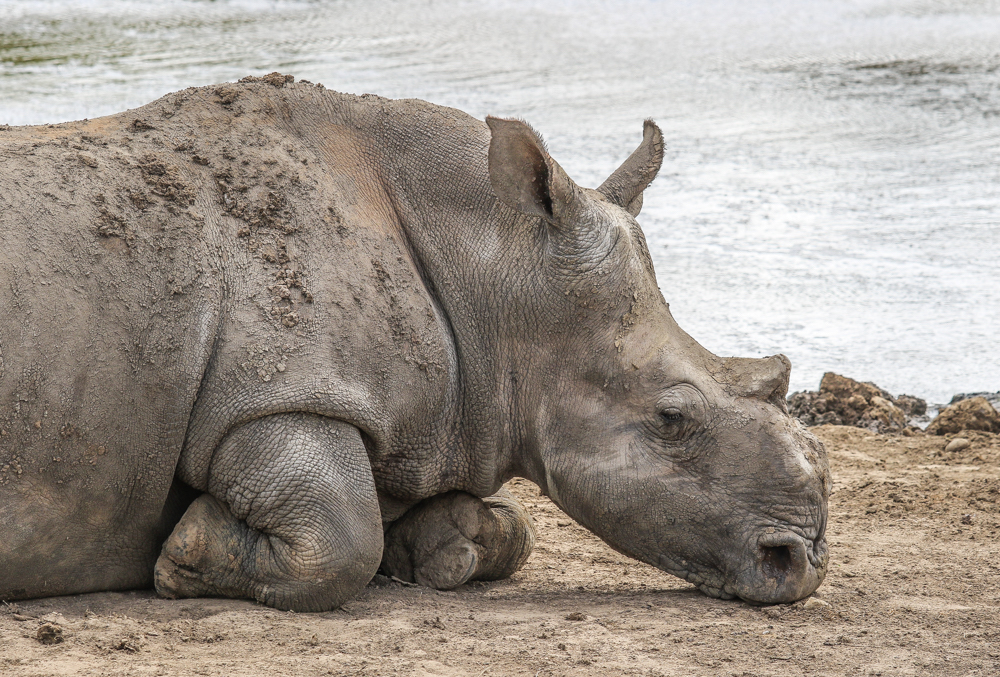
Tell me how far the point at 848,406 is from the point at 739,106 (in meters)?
7.14

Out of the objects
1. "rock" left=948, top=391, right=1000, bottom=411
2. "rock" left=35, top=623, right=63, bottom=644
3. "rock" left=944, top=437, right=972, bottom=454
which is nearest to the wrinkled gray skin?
"rock" left=35, top=623, right=63, bottom=644

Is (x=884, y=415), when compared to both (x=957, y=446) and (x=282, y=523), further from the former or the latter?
(x=282, y=523)

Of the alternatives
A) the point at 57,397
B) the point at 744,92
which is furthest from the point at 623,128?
the point at 57,397

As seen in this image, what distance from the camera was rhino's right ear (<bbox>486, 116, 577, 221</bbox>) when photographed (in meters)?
4.47

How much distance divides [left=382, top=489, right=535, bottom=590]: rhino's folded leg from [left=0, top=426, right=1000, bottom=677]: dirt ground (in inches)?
3.2

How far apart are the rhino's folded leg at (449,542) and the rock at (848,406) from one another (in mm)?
2921

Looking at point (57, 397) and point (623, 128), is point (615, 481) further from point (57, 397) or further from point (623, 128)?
point (623, 128)

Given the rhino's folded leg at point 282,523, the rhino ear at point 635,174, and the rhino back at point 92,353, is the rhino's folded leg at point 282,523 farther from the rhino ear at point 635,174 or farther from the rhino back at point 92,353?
the rhino ear at point 635,174

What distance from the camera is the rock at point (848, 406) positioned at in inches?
287

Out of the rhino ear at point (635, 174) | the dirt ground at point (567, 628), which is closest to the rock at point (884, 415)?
the dirt ground at point (567, 628)

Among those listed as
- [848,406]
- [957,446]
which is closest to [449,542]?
[957,446]

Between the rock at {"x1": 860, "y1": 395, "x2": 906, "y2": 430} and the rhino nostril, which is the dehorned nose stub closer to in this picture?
the rhino nostril

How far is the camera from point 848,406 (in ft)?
24.1

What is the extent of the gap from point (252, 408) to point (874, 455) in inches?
147
